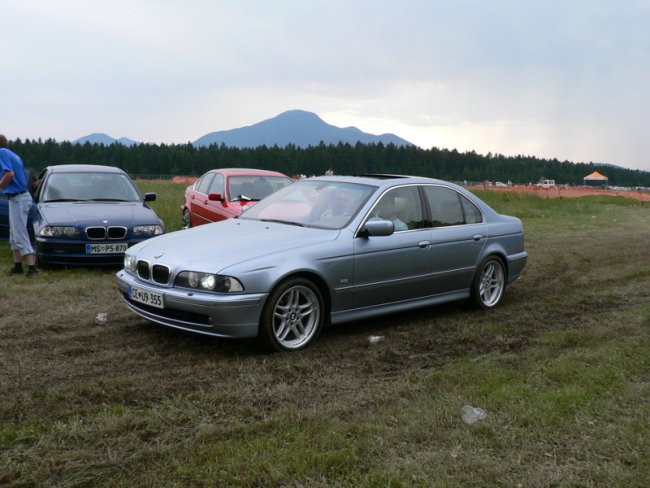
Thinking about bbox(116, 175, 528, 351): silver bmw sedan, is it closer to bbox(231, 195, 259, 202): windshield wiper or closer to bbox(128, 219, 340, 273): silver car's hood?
bbox(128, 219, 340, 273): silver car's hood

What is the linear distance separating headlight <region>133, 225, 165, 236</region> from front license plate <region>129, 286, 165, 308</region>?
13.0 ft

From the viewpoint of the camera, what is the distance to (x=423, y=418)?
4.19m

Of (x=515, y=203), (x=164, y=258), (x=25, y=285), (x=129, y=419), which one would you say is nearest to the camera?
(x=129, y=419)

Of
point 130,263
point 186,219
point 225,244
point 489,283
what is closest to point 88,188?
point 186,219

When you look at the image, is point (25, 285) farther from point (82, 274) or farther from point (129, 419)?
point (129, 419)

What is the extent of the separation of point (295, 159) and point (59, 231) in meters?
113

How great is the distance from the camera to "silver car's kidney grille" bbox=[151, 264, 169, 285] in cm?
562

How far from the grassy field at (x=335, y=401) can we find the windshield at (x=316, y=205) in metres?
1.13

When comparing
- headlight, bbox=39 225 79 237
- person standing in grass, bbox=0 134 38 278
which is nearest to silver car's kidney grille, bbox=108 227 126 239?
headlight, bbox=39 225 79 237

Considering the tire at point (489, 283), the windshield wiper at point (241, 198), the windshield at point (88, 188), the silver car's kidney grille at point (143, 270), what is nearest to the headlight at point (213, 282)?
the silver car's kidney grille at point (143, 270)

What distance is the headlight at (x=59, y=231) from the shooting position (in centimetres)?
937

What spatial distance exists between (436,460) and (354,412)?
0.82 metres

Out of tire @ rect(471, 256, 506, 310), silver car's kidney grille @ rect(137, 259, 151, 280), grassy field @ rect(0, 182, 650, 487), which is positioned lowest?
grassy field @ rect(0, 182, 650, 487)

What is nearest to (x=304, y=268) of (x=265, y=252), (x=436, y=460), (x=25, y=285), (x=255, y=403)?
(x=265, y=252)
